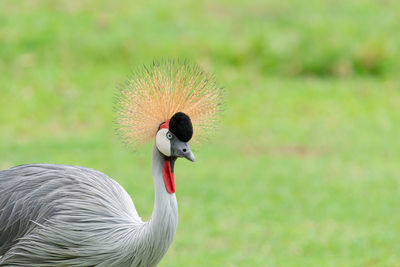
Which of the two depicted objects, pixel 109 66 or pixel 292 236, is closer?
pixel 292 236

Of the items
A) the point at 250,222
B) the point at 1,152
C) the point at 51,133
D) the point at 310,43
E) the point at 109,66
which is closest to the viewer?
the point at 250,222

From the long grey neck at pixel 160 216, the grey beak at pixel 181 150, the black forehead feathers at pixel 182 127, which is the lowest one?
the long grey neck at pixel 160 216

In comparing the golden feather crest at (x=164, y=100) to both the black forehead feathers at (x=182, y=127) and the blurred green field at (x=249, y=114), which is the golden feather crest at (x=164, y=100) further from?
the blurred green field at (x=249, y=114)

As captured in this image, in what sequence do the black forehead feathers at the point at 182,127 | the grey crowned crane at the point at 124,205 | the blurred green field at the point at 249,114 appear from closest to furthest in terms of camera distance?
the black forehead feathers at the point at 182,127 < the grey crowned crane at the point at 124,205 < the blurred green field at the point at 249,114

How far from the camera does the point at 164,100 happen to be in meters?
3.10

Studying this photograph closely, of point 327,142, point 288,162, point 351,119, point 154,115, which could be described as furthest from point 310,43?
point 154,115

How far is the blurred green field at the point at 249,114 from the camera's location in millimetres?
5680

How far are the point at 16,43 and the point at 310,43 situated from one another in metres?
3.72

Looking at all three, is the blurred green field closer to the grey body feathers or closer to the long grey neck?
the grey body feathers

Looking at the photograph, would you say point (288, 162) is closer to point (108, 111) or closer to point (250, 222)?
point (250, 222)

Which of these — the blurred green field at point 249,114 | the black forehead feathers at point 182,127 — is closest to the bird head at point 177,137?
the black forehead feathers at point 182,127

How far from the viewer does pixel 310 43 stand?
10.2 metres

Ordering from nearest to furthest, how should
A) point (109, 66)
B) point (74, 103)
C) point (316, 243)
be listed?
point (316, 243), point (74, 103), point (109, 66)

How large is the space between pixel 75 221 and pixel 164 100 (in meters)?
0.62
